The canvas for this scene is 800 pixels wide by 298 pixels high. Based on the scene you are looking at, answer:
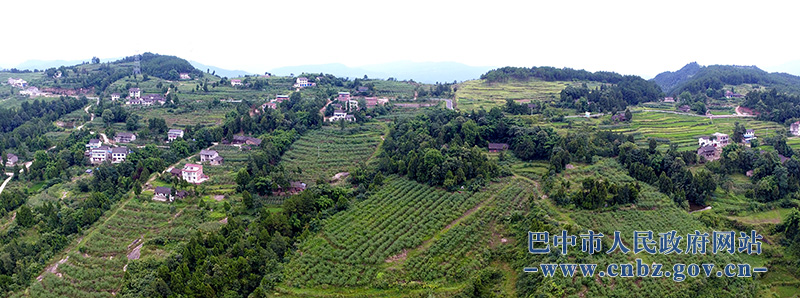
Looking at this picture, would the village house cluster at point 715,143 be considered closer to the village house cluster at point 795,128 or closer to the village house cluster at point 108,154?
the village house cluster at point 795,128

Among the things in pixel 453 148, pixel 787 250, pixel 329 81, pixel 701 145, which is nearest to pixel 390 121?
pixel 453 148

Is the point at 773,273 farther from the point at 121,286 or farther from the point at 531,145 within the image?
the point at 121,286

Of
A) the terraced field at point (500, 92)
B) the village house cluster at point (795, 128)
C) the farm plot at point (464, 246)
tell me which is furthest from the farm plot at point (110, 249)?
the village house cluster at point (795, 128)

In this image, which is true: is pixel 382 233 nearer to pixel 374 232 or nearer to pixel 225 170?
pixel 374 232

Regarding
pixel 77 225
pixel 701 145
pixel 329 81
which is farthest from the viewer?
pixel 329 81

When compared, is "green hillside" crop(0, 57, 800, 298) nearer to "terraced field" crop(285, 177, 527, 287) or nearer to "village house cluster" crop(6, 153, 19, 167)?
"terraced field" crop(285, 177, 527, 287)

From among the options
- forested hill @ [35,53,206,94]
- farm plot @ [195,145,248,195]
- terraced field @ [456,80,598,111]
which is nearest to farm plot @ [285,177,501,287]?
farm plot @ [195,145,248,195]
